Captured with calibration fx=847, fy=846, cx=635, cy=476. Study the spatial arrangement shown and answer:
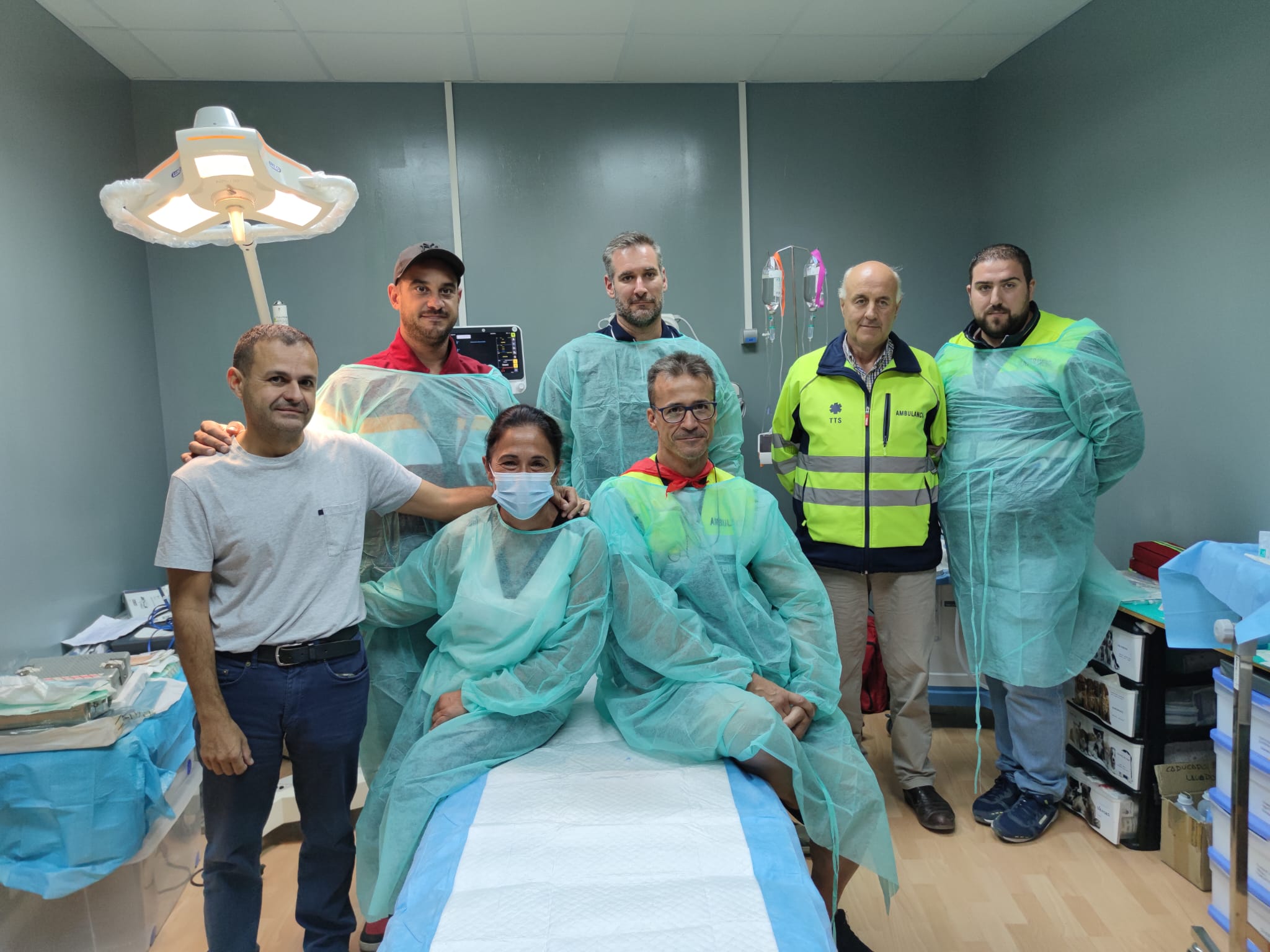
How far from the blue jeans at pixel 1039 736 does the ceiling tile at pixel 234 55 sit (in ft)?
11.2

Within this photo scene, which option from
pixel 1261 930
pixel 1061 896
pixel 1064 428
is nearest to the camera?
pixel 1261 930

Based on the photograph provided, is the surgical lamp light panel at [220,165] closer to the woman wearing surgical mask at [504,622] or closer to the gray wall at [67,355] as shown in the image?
the woman wearing surgical mask at [504,622]

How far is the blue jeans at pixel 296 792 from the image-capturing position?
5.31 ft

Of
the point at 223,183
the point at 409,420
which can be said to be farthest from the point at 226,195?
the point at 409,420

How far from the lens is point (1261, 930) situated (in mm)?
1829

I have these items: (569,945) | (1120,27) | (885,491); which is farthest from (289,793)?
(1120,27)

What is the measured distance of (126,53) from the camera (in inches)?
129

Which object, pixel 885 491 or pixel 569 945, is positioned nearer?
pixel 569 945

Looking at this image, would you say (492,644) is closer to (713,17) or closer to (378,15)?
(378,15)

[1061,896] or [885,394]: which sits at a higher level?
[885,394]

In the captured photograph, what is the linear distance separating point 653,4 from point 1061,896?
3072mm

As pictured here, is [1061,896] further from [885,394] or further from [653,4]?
[653,4]

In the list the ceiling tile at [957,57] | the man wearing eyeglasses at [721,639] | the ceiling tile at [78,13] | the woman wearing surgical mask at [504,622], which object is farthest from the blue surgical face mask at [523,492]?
the ceiling tile at [957,57]

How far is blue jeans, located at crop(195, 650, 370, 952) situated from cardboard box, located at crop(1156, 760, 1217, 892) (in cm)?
208
